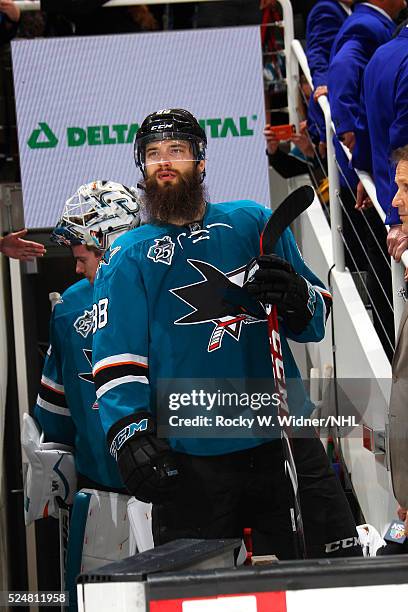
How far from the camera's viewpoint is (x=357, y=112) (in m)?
4.38

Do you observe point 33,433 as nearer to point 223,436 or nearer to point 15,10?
point 223,436

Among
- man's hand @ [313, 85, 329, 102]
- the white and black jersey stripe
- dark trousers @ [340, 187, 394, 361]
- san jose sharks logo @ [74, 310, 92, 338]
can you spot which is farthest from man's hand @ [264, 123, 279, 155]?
the white and black jersey stripe

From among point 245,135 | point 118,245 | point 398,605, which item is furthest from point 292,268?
point 245,135

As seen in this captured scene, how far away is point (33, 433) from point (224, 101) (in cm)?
200

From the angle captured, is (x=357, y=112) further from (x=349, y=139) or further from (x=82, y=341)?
(x=82, y=341)

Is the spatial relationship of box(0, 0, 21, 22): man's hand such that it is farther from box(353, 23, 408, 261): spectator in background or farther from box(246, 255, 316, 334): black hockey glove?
box(246, 255, 316, 334): black hockey glove

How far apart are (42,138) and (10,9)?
1.95 ft

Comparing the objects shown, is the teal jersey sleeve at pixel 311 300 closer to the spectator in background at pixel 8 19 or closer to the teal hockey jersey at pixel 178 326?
the teal hockey jersey at pixel 178 326

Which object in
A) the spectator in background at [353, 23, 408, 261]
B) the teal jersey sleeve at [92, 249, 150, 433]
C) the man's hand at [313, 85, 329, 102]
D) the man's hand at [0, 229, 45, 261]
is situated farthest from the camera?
the man's hand at [313, 85, 329, 102]

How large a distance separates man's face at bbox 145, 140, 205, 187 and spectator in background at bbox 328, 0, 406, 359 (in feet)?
3.22

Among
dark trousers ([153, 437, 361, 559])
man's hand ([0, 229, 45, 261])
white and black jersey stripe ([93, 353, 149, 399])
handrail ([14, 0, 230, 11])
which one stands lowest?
dark trousers ([153, 437, 361, 559])

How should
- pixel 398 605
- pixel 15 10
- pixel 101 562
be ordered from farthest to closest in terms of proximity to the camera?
pixel 15 10
pixel 101 562
pixel 398 605

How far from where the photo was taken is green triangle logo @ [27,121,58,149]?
550 cm

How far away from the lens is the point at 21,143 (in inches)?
217
